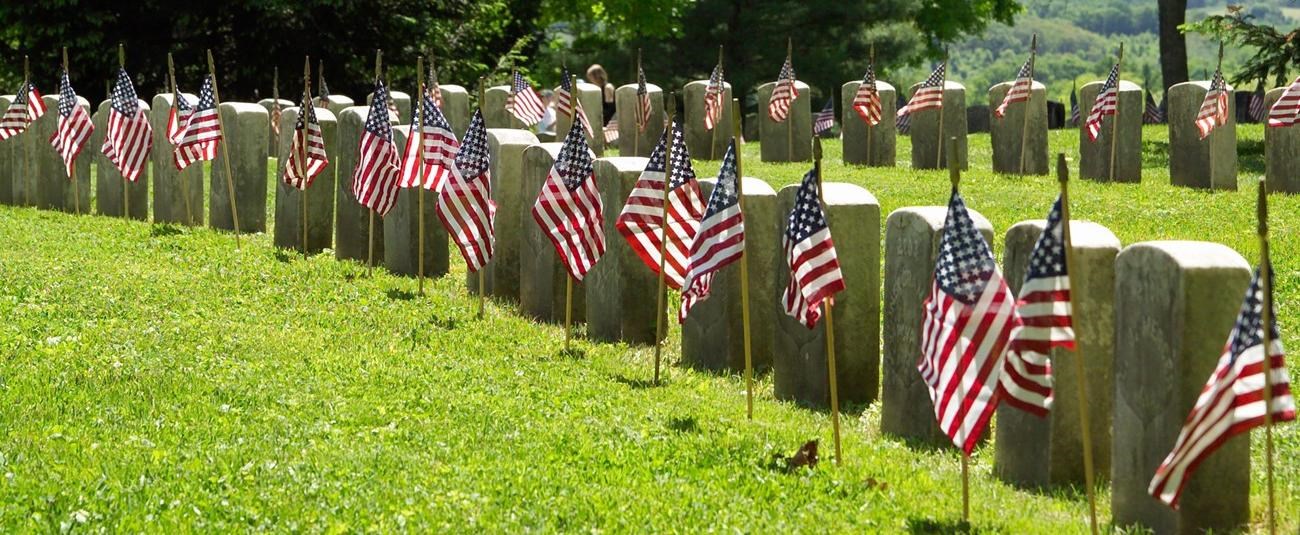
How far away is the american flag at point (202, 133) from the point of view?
16.8 meters

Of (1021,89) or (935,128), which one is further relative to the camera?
(935,128)

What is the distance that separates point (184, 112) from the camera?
60.5ft

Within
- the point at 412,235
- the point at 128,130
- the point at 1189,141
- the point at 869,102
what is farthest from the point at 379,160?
the point at 1189,141

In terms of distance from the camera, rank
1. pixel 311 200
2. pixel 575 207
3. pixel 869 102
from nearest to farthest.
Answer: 1. pixel 575 207
2. pixel 311 200
3. pixel 869 102

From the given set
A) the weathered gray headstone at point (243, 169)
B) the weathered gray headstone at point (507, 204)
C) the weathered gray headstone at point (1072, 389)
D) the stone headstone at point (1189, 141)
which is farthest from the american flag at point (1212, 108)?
the weathered gray headstone at point (1072, 389)

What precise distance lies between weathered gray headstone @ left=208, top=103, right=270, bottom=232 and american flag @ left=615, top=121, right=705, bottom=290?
7.40m

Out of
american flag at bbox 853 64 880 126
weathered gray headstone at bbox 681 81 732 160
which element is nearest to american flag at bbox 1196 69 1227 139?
american flag at bbox 853 64 880 126

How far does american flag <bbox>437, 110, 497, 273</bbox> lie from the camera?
13.0 meters

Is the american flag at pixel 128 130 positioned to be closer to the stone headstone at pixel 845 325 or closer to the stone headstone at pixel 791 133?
the stone headstone at pixel 845 325

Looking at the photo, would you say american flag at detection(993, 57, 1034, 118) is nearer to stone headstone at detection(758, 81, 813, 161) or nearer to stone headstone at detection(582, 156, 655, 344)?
stone headstone at detection(758, 81, 813, 161)

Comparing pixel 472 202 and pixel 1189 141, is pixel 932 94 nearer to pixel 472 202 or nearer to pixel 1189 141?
pixel 1189 141

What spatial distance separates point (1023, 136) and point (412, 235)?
1067 centimetres

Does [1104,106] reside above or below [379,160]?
above

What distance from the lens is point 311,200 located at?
16.4m
